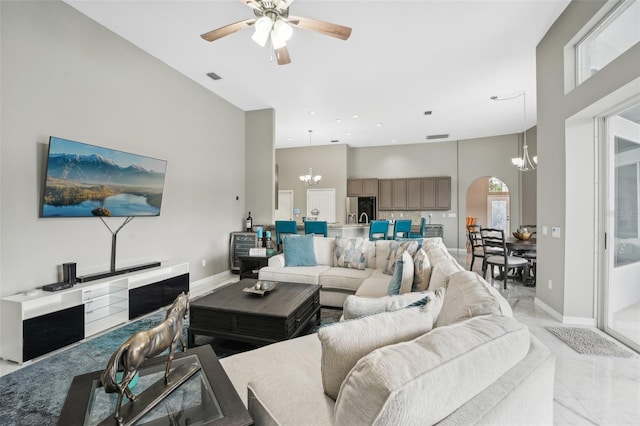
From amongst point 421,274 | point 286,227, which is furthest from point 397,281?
point 286,227

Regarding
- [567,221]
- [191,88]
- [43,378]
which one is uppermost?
[191,88]

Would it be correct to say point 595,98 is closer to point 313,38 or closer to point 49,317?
point 313,38

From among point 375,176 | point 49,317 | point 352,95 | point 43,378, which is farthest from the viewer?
point 375,176

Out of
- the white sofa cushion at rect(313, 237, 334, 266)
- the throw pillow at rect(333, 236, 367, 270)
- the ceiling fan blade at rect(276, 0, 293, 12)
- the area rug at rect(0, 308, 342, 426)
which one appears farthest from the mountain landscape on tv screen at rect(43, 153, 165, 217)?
the throw pillow at rect(333, 236, 367, 270)

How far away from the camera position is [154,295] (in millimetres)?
3578

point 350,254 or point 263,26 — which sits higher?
point 263,26

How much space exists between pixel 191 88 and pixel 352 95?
287 centimetres

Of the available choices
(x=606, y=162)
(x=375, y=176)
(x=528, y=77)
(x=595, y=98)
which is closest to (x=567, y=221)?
(x=606, y=162)

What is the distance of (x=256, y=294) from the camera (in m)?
2.81

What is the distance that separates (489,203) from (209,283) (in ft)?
37.4

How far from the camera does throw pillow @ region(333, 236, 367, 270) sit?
3951mm

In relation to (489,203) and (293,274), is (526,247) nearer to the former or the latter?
(293,274)

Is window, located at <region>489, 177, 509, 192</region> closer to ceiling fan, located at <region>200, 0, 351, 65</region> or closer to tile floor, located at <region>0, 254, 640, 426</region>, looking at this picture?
tile floor, located at <region>0, 254, 640, 426</region>

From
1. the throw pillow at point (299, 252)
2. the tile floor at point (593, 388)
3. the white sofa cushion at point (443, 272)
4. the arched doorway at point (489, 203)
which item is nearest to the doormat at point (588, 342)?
the tile floor at point (593, 388)
